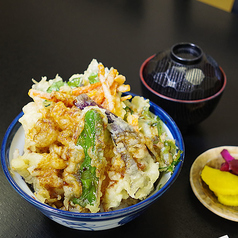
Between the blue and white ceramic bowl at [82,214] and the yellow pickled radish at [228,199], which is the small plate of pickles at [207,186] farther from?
the blue and white ceramic bowl at [82,214]

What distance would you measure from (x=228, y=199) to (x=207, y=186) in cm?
13

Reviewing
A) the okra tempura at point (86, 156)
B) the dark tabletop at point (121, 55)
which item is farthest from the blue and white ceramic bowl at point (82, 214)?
the dark tabletop at point (121, 55)

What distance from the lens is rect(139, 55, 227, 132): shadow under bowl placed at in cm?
159

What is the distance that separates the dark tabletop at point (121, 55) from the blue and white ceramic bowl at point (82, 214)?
0.22 meters

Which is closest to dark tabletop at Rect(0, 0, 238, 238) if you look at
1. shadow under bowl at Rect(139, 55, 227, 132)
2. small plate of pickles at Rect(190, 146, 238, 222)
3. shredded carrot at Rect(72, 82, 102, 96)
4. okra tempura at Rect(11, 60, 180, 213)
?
small plate of pickles at Rect(190, 146, 238, 222)

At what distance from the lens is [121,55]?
2.30 m

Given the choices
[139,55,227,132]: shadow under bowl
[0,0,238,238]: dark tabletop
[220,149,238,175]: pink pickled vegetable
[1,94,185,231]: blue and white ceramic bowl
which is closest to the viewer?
[1,94,185,231]: blue and white ceramic bowl

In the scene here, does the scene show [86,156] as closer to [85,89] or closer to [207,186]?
[85,89]

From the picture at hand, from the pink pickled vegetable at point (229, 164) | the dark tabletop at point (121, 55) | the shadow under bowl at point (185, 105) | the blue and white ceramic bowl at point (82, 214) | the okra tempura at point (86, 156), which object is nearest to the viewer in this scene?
the blue and white ceramic bowl at point (82, 214)

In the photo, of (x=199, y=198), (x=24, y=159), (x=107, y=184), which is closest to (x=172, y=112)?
(x=199, y=198)

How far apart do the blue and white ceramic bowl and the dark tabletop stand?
0.22m

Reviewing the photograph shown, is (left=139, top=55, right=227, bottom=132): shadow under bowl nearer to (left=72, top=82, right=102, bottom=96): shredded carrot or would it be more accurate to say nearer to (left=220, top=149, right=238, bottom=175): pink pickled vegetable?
(left=220, top=149, right=238, bottom=175): pink pickled vegetable

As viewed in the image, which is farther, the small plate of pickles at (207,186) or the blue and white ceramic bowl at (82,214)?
the small plate of pickles at (207,186)

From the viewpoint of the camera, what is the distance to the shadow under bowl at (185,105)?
1.59m
